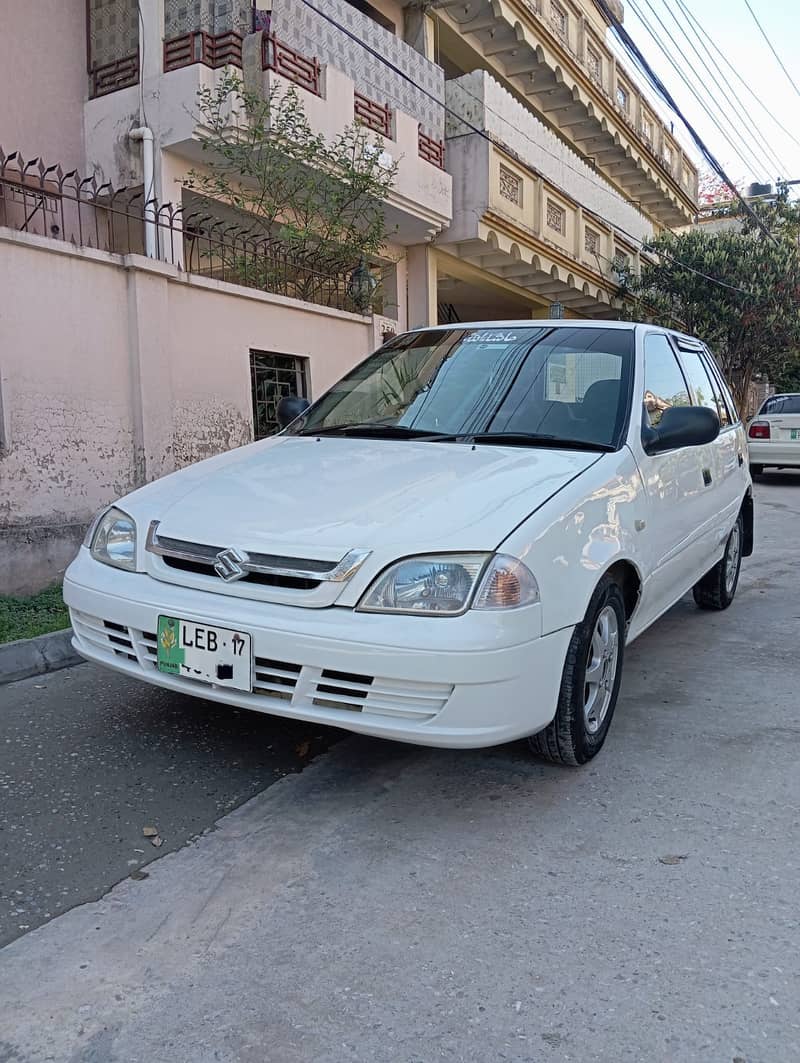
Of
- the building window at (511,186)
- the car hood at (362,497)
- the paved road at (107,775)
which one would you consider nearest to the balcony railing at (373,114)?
the building window at (511,186)

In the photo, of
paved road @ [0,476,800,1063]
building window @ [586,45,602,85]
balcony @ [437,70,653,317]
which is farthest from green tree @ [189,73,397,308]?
building window @ [586,45,602,85]

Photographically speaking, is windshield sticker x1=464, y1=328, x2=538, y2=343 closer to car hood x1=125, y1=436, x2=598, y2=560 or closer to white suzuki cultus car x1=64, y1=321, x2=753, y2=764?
white suzuki cultus car x1=64, y1=321, x2=753, y2=764

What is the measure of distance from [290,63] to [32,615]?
253 inches

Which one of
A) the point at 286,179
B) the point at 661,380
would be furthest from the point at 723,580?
the point at 286,179

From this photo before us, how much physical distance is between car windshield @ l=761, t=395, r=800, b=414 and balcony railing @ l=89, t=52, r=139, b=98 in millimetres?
10889

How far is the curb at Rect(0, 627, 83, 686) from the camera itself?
4223mm

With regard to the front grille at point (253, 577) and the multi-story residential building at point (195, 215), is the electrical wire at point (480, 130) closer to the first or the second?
the multi-story residential building at point (195, 215)

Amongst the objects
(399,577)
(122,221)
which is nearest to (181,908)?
(399,577)

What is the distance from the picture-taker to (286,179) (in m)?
8.99

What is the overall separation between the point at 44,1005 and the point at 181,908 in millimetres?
437

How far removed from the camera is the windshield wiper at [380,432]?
3627mm

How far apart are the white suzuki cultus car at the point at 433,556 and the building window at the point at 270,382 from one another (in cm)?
409

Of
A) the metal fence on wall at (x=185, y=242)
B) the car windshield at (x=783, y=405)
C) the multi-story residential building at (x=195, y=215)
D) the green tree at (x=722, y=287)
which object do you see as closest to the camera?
the multi-story residential building at (x=195, y=215)

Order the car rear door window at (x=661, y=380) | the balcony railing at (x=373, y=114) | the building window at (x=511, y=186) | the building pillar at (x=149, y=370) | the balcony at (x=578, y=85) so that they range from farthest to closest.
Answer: the balcony at (x=578, y=85), the building window at (x=511, y=186), the balcony railing at (x=373, y=114), the building pillar at (x=149, y=370), the car rear door window at (x=661, y=380)
